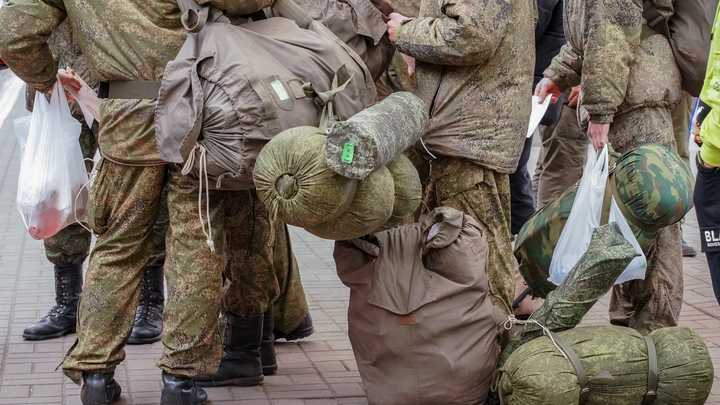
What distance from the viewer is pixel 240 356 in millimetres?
3801

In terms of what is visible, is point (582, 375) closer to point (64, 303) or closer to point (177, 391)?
point (177, 391)

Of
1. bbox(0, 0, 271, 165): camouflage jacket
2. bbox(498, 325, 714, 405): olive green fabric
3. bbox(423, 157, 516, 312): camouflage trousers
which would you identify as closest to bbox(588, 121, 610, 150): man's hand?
bbox(423, 157, 516, 312): camouflage trousers

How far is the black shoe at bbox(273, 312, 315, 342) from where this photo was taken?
4.27 m

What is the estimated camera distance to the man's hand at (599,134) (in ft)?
12.1

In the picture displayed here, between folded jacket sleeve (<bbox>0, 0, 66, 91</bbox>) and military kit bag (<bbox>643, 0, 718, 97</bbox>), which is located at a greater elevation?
military kit bag (<bbox>643, 0, 718, 97</bbox>)

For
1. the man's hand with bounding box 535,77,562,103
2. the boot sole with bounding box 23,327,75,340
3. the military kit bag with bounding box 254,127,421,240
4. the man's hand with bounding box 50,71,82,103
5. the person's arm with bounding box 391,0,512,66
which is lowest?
the boot sole with bounding box 23,327,75,340

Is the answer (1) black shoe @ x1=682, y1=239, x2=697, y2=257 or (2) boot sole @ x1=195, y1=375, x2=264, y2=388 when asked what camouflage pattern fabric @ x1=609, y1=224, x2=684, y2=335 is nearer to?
(2) boot sole @ x1=195, y1=375, x2=264, y2=388

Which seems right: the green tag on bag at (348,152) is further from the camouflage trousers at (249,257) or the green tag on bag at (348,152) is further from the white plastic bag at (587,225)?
the white plastic bag at (587,225)

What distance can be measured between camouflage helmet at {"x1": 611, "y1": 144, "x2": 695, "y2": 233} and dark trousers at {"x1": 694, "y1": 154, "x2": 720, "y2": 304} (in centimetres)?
50

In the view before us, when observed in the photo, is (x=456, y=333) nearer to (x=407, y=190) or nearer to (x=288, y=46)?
(x=407, y=190)

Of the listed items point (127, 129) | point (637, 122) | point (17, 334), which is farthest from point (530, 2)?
point (17, 334)

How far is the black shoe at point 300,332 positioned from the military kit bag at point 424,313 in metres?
1.01

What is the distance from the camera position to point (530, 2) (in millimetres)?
3586

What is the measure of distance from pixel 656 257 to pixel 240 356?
6.39 ft
